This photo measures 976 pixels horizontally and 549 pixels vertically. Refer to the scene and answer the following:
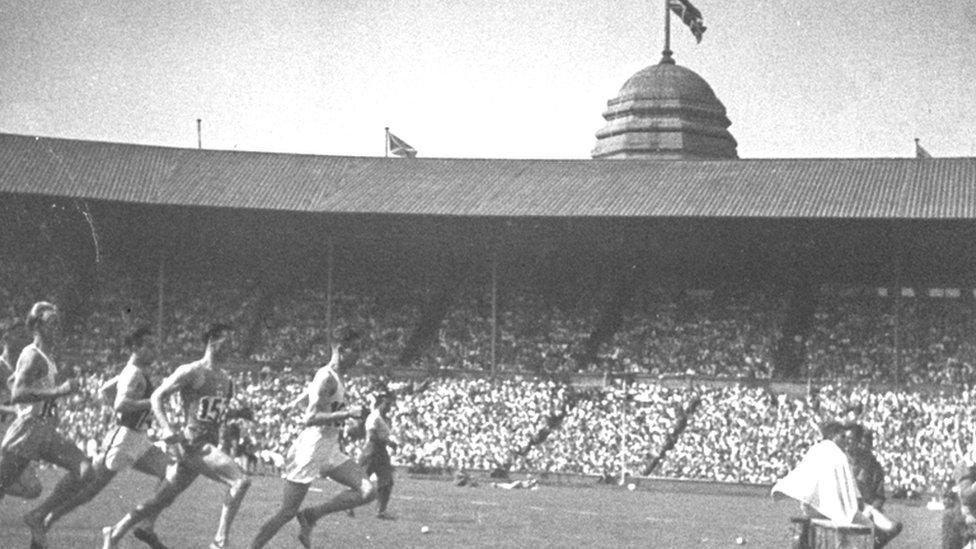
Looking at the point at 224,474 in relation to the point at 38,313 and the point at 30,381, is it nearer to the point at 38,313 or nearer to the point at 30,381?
the point at 30,381

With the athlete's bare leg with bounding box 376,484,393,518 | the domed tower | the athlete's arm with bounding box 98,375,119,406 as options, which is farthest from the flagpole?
the athlete's arm with bounding box 98,375,119,406

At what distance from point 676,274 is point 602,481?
760 centimetres

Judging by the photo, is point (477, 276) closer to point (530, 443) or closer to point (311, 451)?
point (530, 443)

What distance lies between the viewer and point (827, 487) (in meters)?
14.9

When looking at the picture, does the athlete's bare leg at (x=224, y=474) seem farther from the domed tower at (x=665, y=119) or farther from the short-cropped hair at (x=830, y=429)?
the domed tower at (x=665, y=119)

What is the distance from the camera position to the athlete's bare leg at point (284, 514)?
14516 mm

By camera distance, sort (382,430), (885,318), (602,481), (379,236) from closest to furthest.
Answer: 1. (382,430)
2. (602,481)
3. (885,318)
4. (379,236)

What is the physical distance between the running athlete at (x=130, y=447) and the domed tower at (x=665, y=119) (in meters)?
55.2

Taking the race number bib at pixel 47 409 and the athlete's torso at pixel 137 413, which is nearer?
the athlete's torso at pixel 137 413

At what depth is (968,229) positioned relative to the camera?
3734 centimetres

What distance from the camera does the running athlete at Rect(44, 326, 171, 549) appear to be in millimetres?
14969

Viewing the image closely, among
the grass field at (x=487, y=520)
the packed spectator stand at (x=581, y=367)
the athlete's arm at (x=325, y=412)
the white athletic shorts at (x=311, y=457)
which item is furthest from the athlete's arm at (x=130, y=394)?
the packed spectator stand at (x=581, y=367)

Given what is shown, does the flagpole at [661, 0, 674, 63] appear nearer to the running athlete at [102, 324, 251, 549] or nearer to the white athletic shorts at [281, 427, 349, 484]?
the white athletic shorts at [281, 427, 349, 484]

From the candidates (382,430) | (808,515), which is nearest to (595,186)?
(382,430)
